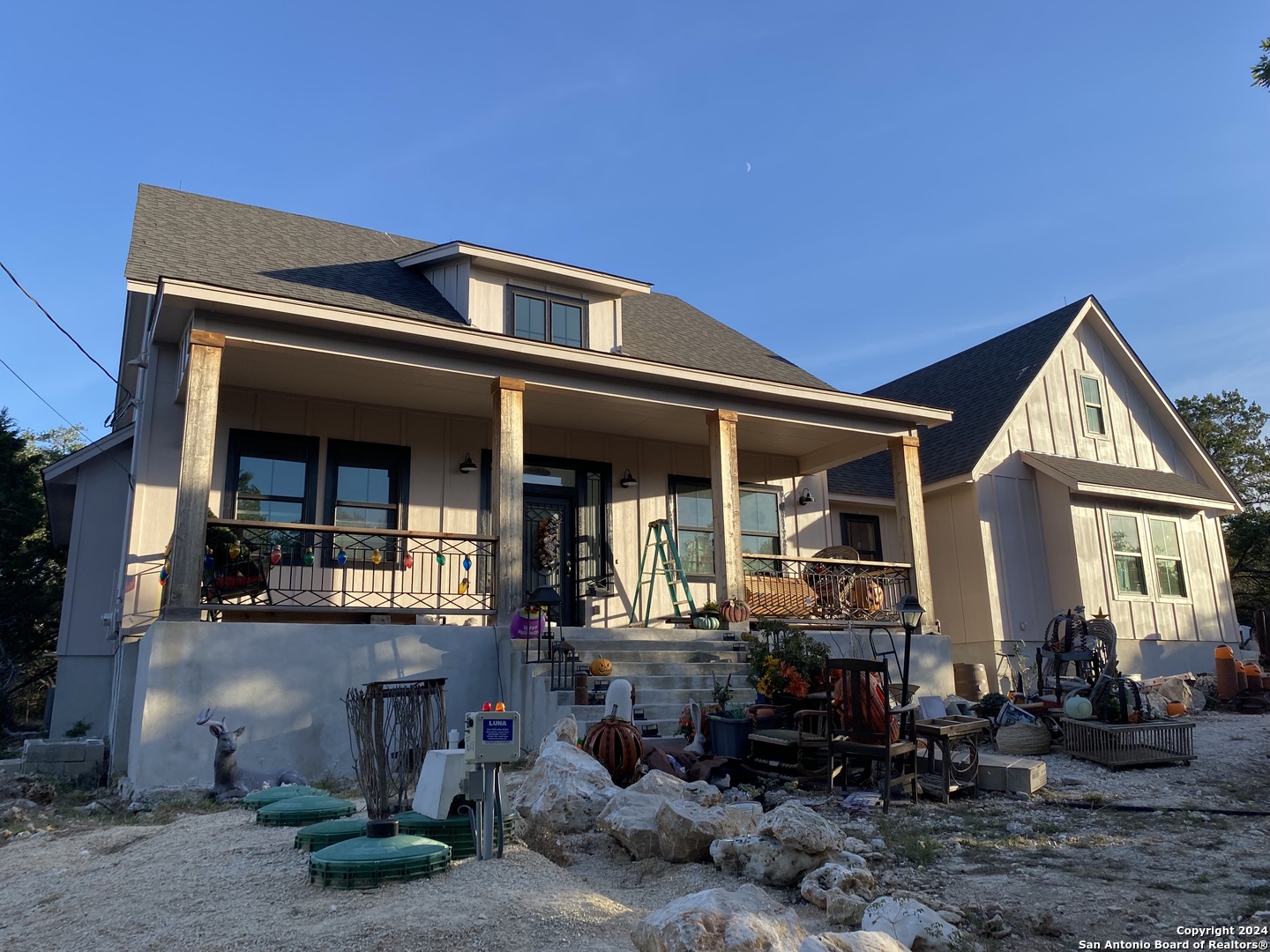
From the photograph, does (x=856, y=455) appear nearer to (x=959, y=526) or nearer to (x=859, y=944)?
(x=959, y=526)

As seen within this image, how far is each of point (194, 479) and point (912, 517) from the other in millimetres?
8946

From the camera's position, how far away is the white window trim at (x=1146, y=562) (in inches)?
622

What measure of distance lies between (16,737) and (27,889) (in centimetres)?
1230

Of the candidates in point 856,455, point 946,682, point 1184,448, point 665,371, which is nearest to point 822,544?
point 856,455

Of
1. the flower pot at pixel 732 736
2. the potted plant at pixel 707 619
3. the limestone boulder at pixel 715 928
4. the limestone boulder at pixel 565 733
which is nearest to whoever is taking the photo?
the limestone boulder at pixel 715 928

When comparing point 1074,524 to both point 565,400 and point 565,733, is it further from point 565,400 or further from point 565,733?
point 565,733

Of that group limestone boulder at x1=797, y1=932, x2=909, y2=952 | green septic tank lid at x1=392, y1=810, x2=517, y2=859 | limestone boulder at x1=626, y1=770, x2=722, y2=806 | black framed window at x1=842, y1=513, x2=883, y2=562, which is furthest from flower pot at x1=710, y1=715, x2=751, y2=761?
black framed window at x1=842, y1=513, x2=883, y2=562

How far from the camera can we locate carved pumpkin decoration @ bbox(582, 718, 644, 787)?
6.91 metres

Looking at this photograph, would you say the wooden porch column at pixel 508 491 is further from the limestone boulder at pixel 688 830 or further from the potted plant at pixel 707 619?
the limestone boulder at pixel 688 830

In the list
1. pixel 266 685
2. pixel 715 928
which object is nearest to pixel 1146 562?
pixel 266 685

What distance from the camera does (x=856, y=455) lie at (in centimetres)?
1455

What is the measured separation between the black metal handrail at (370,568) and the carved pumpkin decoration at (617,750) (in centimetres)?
308

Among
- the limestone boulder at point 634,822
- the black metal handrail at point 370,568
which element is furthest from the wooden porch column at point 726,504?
the limestone boulder at point 634,822

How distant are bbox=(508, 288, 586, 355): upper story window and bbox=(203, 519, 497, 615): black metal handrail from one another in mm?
2953
